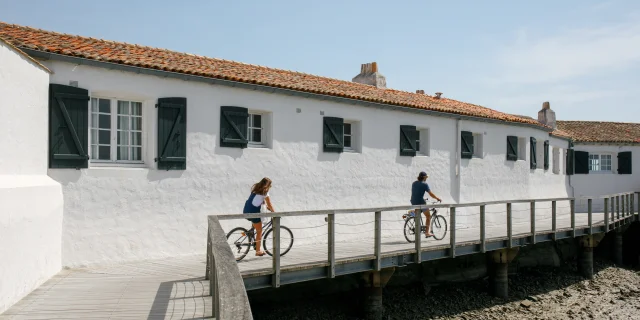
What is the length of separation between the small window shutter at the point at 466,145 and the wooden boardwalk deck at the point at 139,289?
711 centimetres

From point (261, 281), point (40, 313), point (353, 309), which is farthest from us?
point (353, 309)

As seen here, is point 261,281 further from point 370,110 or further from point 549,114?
point 549,114

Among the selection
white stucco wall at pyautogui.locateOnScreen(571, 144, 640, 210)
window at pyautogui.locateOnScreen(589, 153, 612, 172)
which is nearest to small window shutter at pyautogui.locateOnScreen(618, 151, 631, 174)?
white stucco wall at pyautogui.locateOnScreen(571, 144, 640, 210)

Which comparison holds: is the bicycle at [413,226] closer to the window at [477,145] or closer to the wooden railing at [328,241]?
the wooden railing at [328,241]

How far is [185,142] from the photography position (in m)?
11.0

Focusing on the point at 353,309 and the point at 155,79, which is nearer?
the point at 155,79

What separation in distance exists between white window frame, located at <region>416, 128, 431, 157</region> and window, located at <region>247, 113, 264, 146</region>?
5498mm

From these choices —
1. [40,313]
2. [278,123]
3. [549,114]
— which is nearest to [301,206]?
[278,123]

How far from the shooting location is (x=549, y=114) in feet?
85.4

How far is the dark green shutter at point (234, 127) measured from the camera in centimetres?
1165

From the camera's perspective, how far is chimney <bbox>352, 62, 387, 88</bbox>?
61.9 feet

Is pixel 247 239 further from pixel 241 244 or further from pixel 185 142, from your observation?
pixel 185 142

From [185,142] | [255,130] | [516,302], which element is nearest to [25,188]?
[185,142]

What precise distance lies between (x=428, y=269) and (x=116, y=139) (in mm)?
8054
